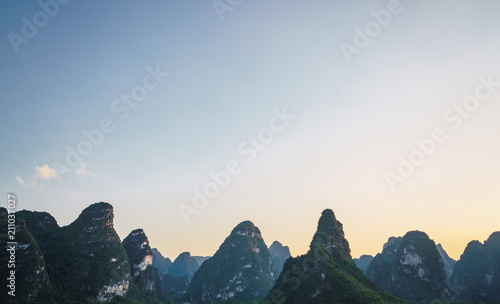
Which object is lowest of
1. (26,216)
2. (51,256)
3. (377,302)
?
(377,302)

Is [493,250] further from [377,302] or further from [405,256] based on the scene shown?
[377,302]

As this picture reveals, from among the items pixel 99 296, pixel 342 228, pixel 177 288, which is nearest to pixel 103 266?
pixel 99 296

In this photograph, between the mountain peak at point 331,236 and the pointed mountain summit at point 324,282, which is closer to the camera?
the pointed mountain summit at point 324,282

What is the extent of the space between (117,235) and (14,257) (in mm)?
→ 38445

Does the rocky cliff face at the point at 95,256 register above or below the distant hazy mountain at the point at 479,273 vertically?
above

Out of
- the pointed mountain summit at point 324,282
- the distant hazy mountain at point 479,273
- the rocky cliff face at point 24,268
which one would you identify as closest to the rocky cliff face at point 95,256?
the rocky cliff face at point 24,268

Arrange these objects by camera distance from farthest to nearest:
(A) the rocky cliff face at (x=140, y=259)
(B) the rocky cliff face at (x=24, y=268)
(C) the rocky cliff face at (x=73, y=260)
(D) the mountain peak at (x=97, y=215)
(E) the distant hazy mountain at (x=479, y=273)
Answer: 1. (E) the distant hazy mountain at (x=479, y=273)
2. (A) the rocky cliff face at (x=140, y=259)
3. (D) the mountain peak at (x=97, y=215)
4. (C) the rocky cliff face at (x=73, y=260)
5. (B) the rocky cliff face at (x=24, y=268)

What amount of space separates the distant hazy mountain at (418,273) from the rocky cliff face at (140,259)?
93.2 metres

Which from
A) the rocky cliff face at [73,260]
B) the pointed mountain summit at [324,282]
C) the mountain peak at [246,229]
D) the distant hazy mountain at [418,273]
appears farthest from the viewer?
the mountain peak at [246,229]

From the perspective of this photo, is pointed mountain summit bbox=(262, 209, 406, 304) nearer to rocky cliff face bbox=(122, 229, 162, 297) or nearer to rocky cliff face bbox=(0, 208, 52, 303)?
rocky cliff face bbox=(0, 208, 52, 303)

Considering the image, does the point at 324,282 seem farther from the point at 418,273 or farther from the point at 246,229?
the point at 246,229

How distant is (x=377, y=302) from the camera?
168ft

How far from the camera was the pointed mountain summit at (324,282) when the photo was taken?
184 feet

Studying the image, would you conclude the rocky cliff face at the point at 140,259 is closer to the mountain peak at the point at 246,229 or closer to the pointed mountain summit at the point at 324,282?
the mountain peak at the point at 246,229
